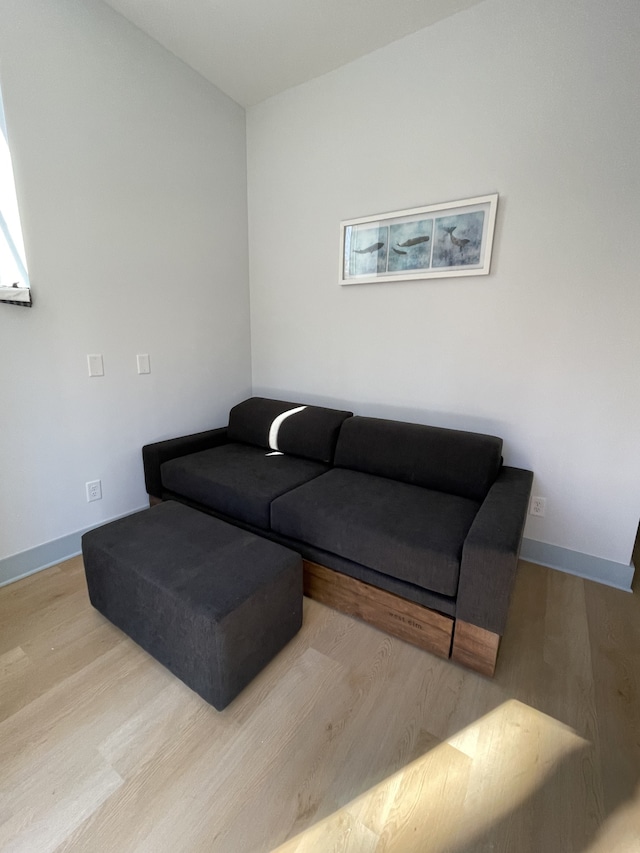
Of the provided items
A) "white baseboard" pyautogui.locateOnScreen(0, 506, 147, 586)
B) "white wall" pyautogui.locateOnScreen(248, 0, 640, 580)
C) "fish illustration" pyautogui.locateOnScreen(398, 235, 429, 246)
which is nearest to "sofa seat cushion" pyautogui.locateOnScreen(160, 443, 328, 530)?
"white baseboard" pyautogui.locateOnScreen(0, 506, 147, 586)

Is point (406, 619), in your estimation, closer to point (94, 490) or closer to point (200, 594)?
point (200, 594)

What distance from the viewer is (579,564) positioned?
1.96m

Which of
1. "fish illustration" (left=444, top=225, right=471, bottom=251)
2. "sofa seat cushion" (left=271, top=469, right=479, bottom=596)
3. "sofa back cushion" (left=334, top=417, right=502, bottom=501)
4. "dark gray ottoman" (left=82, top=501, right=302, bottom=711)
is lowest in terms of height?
"dark gray ottoman" (left=82, top=501, right=302, bottom=711)

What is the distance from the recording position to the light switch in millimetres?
2014

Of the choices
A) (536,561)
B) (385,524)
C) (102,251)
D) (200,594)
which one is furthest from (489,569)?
(102,251)

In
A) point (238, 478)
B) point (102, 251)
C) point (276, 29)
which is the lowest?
point (238, 478)

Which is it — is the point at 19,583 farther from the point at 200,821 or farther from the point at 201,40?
the point at 201,40

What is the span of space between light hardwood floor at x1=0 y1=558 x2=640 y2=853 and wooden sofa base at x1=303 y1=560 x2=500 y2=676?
5cm

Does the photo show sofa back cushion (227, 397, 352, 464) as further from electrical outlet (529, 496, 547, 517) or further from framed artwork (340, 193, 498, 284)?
electrical outlet (529, 496, 547, 517)

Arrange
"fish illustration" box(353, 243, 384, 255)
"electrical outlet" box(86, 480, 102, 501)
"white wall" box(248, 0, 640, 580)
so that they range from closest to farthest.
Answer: "white wall" box(248, 0, 640, 580) → "electrical outlet" box(86, 480, 102, 501) → "fish illustration" box(353, 243, 384, 255)

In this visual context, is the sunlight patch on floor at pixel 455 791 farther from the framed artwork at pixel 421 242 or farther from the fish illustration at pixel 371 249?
the fish illustration at pixel 371 249

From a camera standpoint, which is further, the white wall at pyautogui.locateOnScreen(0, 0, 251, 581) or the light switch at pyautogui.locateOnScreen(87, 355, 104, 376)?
the light switch at pyautogui.locateOnScreen(87, 355, 104, 376)

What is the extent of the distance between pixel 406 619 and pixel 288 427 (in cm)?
131

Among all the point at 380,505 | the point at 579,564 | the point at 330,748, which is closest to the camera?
the point at 330,748
